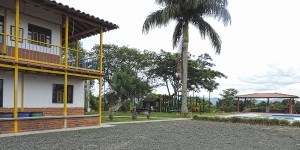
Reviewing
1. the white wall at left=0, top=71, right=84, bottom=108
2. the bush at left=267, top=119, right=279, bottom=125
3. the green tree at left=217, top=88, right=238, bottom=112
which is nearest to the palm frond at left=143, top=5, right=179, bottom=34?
the white wall at left=0, top=71, right=84, bottom=108

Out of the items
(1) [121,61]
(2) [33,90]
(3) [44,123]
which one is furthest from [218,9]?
(3) [44,123]

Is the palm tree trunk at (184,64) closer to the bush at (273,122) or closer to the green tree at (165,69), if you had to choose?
the bush at (273,122)

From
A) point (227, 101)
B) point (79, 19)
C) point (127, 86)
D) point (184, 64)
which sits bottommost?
point (227, 101)

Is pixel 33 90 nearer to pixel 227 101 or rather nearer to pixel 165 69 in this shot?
pixel 165 69

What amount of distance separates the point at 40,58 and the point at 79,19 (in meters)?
2.84

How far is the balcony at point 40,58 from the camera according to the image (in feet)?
38.0

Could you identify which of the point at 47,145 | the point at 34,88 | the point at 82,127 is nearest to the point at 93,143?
the point at 47,145

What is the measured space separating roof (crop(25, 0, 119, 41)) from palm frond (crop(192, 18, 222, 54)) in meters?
10.1

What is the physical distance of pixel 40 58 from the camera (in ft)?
46.8

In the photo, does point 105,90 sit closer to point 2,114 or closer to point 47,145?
point 2,114

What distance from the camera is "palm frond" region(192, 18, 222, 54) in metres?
23.6

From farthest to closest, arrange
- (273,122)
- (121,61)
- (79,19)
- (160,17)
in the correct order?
(121,61)
(160,17)
(273,122)
(79,19)

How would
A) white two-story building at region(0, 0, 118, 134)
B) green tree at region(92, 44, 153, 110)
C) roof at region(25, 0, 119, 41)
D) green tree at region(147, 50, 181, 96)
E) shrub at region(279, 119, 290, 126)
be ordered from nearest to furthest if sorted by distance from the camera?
white two-story building at region(0, 0, 118, 134), roof at region(25, 0, 119, 41), shrub at region(279, 119, 290, 126), green tree at region(92, 44, 153, 110), green tree at region(147, 50, 181, 96)

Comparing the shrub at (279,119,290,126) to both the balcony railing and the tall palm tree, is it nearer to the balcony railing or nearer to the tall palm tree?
the tall palm tree
